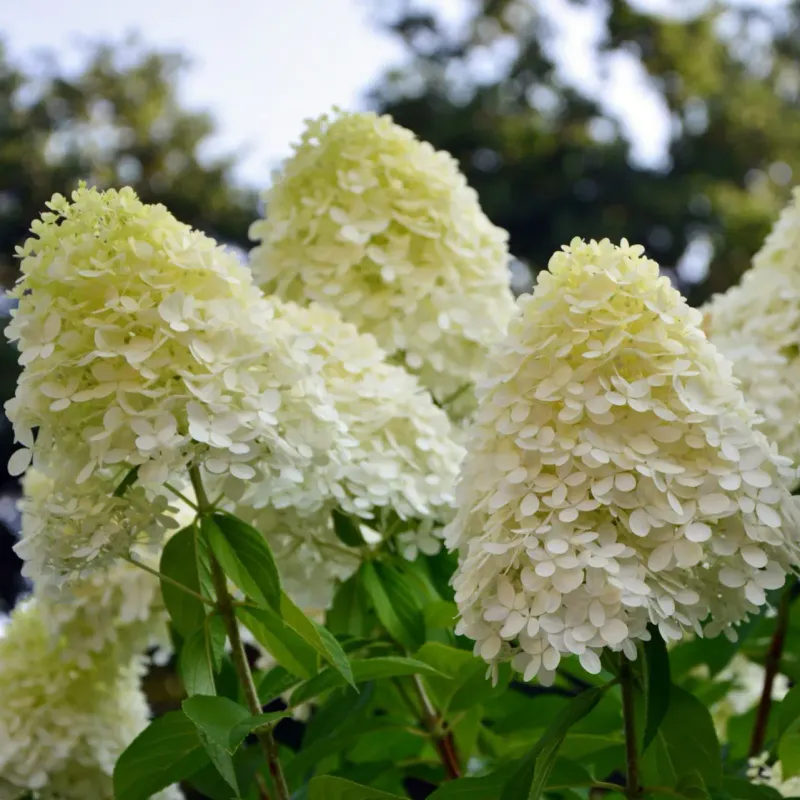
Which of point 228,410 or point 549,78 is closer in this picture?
point 228,410

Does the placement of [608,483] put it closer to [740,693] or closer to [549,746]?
[549,746]

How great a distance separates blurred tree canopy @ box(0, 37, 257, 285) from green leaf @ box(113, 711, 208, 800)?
27.4 feet

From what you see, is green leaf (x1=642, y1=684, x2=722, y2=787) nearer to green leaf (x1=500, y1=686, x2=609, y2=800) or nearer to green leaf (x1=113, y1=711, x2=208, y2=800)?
green leaf (x1=500, y1=686, x2=609, y2=800)

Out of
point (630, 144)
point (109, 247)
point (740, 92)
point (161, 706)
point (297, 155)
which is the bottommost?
point (109, 247)

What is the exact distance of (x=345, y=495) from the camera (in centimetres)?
94

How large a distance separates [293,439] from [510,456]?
0.61ft

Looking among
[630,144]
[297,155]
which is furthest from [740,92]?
[297,155]

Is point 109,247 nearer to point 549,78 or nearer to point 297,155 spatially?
point 297,155

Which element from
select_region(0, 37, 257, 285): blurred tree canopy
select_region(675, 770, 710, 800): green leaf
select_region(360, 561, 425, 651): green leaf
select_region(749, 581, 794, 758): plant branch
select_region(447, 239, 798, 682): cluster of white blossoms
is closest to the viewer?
select_region(447, 239, 798, 682): cluster of white blossoms

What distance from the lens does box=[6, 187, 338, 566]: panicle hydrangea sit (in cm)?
77

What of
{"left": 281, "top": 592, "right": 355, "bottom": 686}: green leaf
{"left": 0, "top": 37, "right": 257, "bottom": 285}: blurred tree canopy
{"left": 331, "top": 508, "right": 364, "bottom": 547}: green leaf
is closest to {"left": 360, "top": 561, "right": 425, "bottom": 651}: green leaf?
{"left": 331, "top": 508, "right": 364, "bottom": 547}: green leaf

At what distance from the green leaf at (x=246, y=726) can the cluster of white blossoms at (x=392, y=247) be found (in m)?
0.42

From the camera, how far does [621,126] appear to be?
10227 millimetres

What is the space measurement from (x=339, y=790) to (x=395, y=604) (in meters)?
0.20
